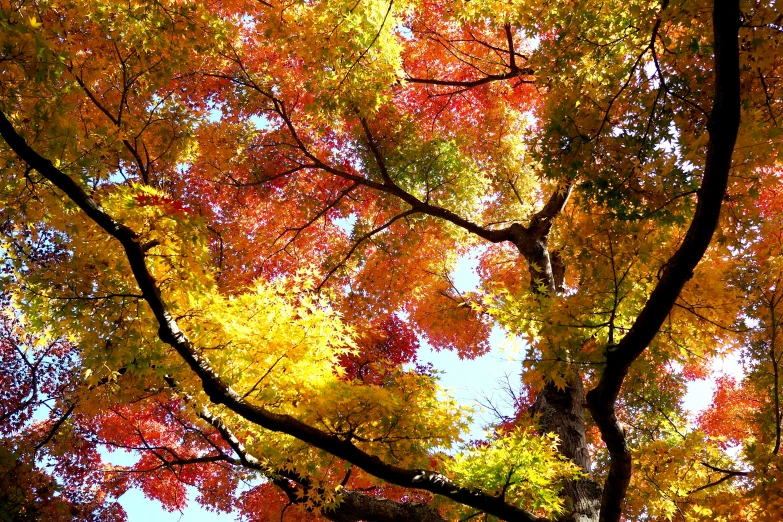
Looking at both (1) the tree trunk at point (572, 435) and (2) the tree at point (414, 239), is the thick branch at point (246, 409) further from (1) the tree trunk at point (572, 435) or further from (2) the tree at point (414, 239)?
(1) the tree trunk at point (572, 435)

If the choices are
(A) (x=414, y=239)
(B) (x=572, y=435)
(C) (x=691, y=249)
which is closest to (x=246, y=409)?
(C) (x=691, y=249)

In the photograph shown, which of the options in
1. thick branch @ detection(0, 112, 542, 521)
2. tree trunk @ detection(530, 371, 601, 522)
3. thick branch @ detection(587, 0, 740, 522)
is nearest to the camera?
thick branch @ detection(587, 0, 740, 522)

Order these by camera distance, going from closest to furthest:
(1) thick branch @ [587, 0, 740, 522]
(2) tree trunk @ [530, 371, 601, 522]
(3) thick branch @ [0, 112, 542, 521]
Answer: (1) thick branch @ [587, 0, 740, 522] < (3) thick branch @ [0, 112, 542, 521] < (2) tree trunk @ [530, 371, 601, 522]

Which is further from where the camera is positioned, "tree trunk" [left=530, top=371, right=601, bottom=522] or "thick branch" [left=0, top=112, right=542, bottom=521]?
"tree trunk" [left=530, top=371, right=601, bottom=522]

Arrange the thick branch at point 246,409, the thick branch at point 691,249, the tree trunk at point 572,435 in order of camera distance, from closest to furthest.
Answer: the thick branch at point 691,249 → the thick branch at point 246,409 → the tree trunk at point 572,435

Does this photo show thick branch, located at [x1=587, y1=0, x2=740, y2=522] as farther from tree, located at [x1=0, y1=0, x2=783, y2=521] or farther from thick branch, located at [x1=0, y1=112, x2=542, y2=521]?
thick branch, located at [x1=0, y1=112, x2=542, y2=521]

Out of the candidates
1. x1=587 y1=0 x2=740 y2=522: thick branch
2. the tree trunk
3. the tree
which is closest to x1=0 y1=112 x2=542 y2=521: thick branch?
the tree

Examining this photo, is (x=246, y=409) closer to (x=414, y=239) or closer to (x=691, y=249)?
(x=691, y=249)

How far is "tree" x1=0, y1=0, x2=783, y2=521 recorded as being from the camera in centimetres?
421

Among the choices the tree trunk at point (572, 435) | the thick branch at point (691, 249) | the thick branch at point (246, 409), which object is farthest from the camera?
the tree trunk at point (572, 435)

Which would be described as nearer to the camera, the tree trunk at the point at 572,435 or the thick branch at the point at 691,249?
the thick branch at the point at 691,249

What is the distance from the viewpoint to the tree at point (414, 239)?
13.8ft

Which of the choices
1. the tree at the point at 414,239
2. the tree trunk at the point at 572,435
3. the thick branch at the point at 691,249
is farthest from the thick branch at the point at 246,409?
the tree trunk at the point at 572,435

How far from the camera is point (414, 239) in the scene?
10.0 m
